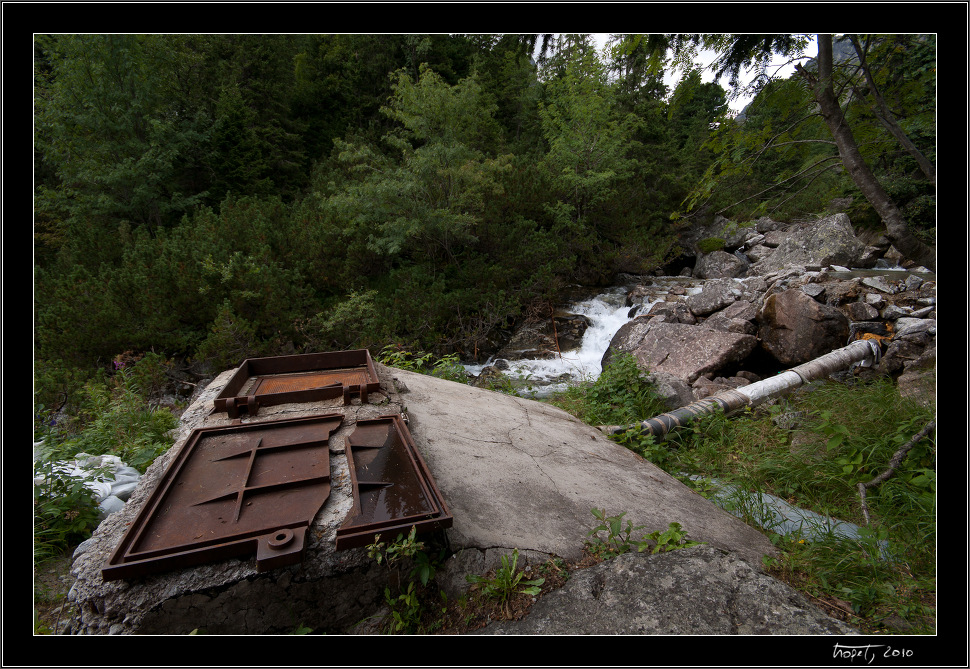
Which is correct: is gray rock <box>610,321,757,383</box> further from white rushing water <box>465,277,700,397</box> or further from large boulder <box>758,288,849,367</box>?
white rushing water <box>465,277,700,397</box>

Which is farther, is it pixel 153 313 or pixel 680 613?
pixel 153 313

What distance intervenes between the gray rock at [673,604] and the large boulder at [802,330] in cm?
546

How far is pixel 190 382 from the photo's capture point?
21.9ft

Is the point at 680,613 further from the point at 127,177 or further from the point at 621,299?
the point at 127,177

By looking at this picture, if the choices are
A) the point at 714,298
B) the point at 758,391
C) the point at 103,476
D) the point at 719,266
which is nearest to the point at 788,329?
the point at 758,391

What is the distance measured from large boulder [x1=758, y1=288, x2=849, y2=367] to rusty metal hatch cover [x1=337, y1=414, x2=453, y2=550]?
612cm

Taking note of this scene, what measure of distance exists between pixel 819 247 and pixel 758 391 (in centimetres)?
931

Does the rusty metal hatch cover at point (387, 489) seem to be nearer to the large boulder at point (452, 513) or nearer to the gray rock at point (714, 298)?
the large boulder at point (452, 513)

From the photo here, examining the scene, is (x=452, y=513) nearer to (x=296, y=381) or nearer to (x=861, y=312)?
(x=296, y=381)

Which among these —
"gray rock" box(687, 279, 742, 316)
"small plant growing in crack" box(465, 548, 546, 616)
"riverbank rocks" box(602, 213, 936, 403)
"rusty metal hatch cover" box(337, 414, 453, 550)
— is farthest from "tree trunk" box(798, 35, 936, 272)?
"gray rock" box(687, 279, 742, 316)

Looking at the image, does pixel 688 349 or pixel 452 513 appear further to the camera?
pixel 688 349

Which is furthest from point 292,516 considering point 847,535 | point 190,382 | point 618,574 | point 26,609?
point 190,382

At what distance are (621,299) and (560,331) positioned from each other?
8.50 feet

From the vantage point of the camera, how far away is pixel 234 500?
5.73 feet
